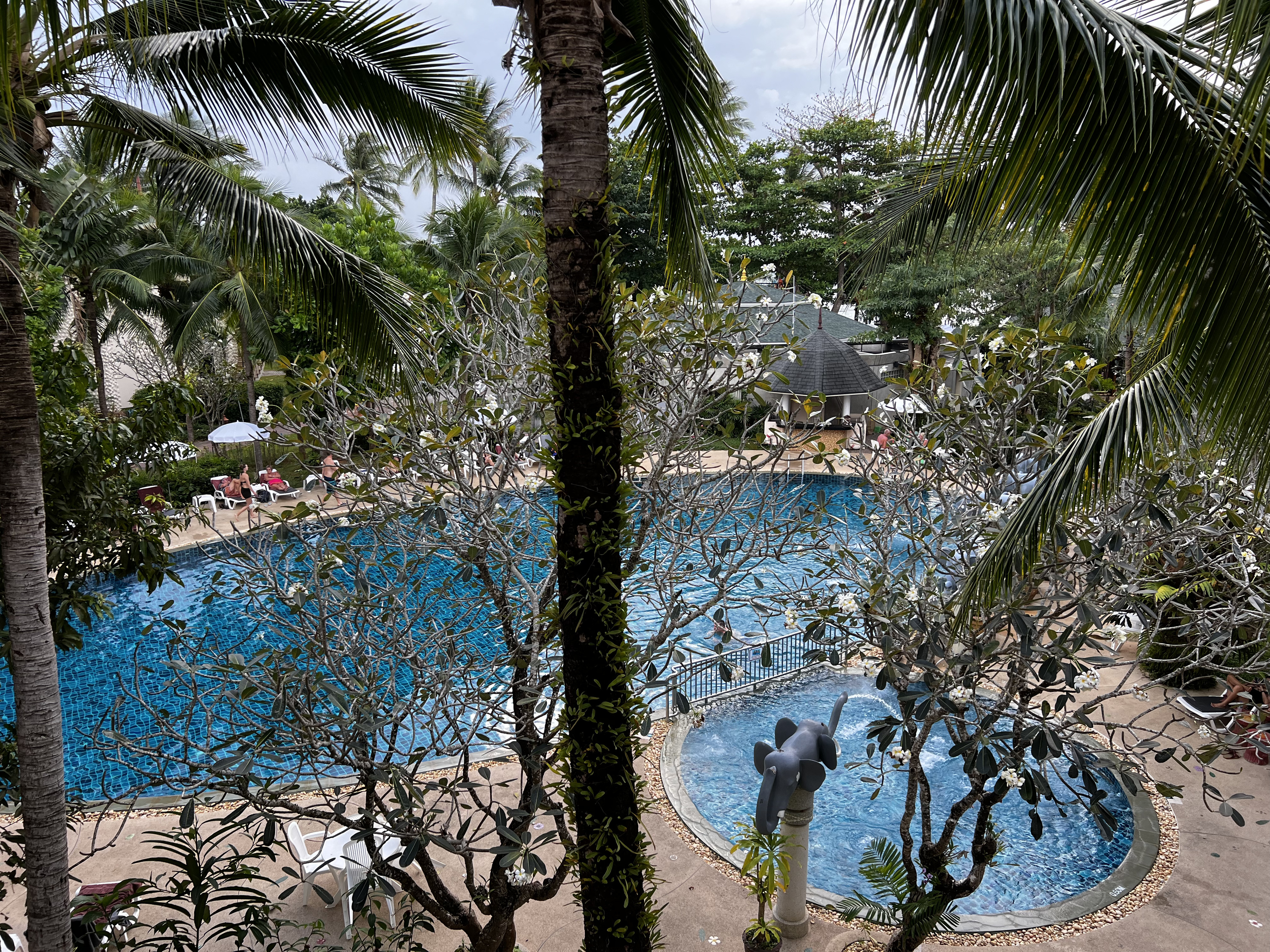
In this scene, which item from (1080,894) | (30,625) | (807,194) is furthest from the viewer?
(807,194)

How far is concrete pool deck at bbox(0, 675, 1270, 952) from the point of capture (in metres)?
6.09

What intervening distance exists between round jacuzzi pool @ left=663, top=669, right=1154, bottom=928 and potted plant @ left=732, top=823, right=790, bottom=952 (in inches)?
54.9

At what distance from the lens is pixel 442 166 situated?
18.6 feet

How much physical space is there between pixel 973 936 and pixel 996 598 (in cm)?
371

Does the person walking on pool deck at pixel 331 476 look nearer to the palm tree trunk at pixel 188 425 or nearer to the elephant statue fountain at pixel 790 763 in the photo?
the elephant statue fountain at pixel 790 763

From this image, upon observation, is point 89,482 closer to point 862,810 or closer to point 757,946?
point 757,946

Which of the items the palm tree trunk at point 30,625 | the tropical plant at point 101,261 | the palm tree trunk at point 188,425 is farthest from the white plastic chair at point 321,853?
the palm tree trunk at point 188,425

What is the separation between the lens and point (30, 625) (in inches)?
149

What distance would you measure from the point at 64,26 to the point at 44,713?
10.7 feet

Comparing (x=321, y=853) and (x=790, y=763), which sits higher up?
(x=790, y=763)

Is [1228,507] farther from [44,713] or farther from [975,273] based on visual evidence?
[975,273]

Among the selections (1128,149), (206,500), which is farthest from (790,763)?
(206,500)

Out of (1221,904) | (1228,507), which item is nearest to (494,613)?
(1228,507)

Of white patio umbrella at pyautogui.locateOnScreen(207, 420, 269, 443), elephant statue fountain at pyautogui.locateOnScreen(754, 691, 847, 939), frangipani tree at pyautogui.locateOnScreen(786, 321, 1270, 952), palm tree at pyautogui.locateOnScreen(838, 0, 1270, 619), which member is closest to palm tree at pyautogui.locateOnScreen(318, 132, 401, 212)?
white patio umbrella at pyautogui.locateOnScreen(207, 420, 269, 443)
